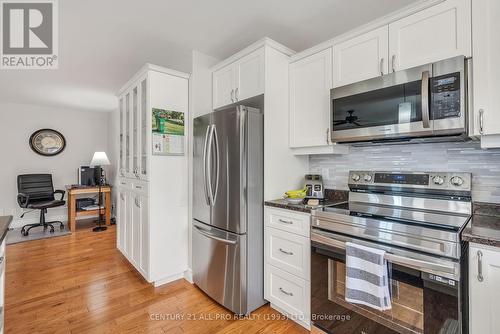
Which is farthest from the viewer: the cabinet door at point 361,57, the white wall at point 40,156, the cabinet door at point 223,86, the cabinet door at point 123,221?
the white wall at point 40,156

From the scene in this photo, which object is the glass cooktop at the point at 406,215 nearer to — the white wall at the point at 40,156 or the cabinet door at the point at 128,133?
the cabinet door at the point at 128,133

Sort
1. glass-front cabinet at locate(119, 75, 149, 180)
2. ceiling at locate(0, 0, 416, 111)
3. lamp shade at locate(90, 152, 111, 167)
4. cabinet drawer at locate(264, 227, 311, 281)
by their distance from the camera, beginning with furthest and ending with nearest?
lamp shade at locate(90, 152, 111, 167) → glass-front cabinet at locate(119, 75, 149, 180) → ceiling at locate(0, 0, 416, 111) → cabinet drawer at locate(264, 227, 311, 281)

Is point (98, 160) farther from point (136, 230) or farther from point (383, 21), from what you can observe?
point (383, 21)

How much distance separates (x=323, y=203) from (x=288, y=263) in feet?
1.85

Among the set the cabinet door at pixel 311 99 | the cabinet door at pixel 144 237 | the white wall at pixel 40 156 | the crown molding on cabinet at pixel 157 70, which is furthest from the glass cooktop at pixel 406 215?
the white wall at pixel 40 156

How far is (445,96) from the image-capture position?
55.6 inches

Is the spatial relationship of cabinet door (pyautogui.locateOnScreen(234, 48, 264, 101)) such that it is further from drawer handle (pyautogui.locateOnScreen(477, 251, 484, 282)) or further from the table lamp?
the table lamp

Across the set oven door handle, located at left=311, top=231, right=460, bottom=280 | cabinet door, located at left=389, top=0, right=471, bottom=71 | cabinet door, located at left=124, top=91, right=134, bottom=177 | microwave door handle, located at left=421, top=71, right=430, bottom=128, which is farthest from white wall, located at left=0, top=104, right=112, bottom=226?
microwave door handle, located at left=421, top=71, right=430, bottom=128

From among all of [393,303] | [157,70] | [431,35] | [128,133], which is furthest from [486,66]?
[128,133]

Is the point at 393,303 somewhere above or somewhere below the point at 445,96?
below

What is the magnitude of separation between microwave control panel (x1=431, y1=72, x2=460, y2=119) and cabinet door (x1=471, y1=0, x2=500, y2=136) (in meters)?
0.09

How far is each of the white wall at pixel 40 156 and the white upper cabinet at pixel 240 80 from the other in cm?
425

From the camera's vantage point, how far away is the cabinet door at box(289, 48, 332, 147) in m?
2.02

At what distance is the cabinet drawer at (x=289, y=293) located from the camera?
1.80 m
